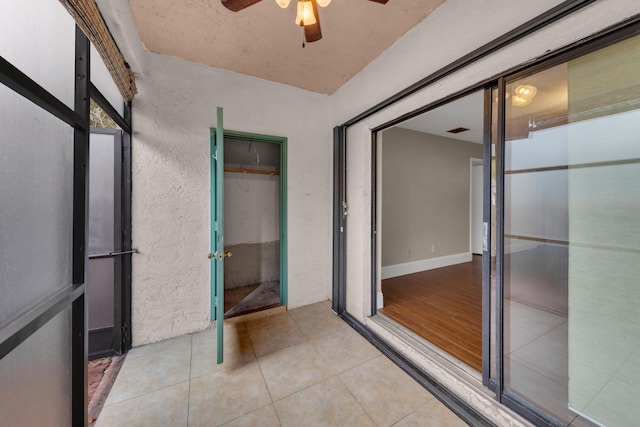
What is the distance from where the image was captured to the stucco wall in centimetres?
Answer: 203

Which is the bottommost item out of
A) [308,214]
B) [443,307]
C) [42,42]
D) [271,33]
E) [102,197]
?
[443,307]

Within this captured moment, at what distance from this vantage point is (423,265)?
3.99m

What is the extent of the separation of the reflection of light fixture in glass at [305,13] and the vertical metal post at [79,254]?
1.17 meters

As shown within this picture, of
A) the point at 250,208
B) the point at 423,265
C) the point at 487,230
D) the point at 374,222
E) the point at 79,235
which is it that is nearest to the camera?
the point at 79,235

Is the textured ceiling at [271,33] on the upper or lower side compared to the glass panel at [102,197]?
upper

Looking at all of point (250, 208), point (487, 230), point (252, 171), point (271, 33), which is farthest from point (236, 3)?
point (250, 208)

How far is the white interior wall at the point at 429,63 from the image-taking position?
1.03 metres

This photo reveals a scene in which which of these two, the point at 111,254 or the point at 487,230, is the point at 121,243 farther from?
the point at 487,230

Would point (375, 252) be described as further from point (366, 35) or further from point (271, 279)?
point (366, 35)

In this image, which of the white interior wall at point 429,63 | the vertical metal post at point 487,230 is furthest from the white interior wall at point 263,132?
the vertical metal post at point 487,230

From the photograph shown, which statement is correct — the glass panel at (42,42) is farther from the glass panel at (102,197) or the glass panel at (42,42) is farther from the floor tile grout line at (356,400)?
the floor tile grout line at (356,400)

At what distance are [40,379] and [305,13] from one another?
205 centimetres

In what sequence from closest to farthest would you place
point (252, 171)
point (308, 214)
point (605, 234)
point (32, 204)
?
point (32, 204) < point (605, 234) < point (308, 214) < point (252, 171)

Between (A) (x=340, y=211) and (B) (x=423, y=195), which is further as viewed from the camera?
(B) (x=423, y=195)
